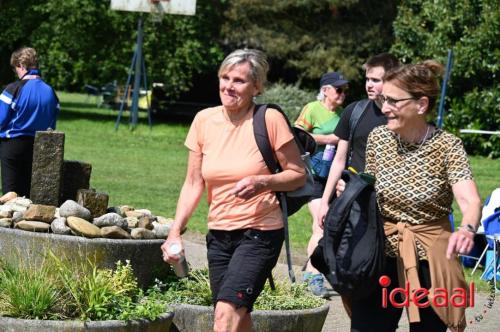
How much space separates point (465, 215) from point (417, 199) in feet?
1.05

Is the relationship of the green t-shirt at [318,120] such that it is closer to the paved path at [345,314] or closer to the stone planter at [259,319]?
the paved path at [345,314]

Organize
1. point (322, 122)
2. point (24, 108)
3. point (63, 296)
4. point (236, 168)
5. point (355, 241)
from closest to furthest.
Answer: point (355, 241)
point (236, 168)
point (63, 296)
point (322, 122)
point (24, 108)

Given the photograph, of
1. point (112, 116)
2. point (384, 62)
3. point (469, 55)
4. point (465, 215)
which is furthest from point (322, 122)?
point (112, 116)

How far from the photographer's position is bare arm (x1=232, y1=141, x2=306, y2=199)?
18.5ft

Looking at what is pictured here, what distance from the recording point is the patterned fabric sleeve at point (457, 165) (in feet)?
16.9

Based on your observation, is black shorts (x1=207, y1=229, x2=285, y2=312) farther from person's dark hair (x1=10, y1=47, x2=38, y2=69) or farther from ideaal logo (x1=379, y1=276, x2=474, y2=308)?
person's dark hair (x1=10, y1=47, x2=38, y2=69)

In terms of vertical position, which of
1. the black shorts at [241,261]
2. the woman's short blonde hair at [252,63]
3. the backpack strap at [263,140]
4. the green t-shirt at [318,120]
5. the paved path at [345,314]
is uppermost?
the woman's short blonde hair at [252,63]

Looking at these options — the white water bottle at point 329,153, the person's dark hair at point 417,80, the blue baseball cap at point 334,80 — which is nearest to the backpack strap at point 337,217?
the person's dark hair at point 417,80

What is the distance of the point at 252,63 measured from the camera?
19.4 feet

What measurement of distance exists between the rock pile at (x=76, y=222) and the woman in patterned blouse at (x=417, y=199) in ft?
8.89

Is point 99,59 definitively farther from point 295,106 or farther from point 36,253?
point 36,253

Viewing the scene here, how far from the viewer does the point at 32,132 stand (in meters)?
10.5

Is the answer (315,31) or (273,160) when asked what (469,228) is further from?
(315,31)

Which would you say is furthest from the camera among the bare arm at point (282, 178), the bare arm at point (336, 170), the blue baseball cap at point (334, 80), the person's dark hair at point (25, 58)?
the person's dark hair at point (25, 58)
